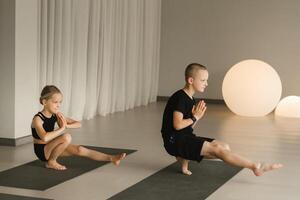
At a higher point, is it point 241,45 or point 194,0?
point 194,0

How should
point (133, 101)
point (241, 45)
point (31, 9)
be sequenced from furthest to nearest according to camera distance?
point (241, 45) → point (133, 101) → point (31, 9)

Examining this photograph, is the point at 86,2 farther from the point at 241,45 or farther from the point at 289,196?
the point at 289,196

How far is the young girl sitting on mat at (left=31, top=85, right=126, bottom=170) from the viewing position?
4.26 meters

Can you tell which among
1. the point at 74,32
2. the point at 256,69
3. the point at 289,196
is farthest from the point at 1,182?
the point at 256,69

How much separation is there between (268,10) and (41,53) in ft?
13.2

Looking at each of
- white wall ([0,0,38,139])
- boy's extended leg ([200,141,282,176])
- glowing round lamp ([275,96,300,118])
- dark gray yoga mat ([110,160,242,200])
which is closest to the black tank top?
dark gray yoga mat ([110,160,242,200])

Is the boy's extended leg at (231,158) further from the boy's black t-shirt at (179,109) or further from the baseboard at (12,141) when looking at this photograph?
the baseboard at (12,141)

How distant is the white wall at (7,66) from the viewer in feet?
17.0

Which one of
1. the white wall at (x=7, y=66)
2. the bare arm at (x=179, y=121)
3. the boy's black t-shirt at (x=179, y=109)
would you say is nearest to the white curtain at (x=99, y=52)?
the white wall at (x=7, y=66)

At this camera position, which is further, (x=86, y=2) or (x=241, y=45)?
(x=241, y=45)

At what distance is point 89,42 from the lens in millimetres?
7035

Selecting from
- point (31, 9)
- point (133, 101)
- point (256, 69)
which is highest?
point (31, 9)

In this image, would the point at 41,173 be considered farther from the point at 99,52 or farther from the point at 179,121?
the point at 99,52

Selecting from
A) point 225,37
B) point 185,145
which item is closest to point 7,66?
point 185,145
